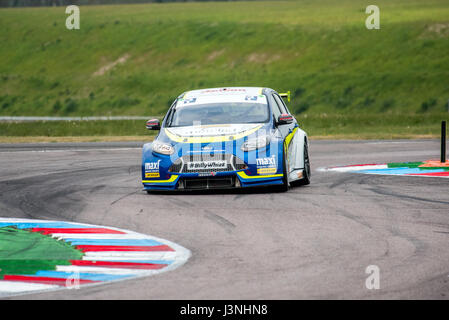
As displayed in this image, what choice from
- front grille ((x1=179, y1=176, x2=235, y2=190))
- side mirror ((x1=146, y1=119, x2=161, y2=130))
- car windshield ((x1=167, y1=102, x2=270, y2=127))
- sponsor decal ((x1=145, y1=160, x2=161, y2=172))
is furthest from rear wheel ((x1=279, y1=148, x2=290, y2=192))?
side mirror ((x1=146, y1=119, x2=161, y2=130))

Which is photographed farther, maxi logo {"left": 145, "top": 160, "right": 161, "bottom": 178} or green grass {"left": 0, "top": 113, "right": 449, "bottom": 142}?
green grass {"left": 0, "top": 113, "right": 449, "bottom": 142}

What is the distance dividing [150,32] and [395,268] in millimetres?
86416

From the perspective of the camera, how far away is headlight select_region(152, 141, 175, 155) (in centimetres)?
1254

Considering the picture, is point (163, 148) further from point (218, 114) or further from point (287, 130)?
point (287, 130)

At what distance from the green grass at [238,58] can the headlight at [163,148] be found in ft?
133

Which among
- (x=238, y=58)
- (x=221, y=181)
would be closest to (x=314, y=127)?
(x=221, y=181)

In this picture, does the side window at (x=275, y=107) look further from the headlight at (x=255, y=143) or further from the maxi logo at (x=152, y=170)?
the maxi logo at (x=152, y=170)

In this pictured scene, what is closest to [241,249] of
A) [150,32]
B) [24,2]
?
[150,32]

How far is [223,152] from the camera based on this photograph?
12297 millimetres

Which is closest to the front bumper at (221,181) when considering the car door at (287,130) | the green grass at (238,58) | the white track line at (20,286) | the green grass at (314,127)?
the car door at (287,130)

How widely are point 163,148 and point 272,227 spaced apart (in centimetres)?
343

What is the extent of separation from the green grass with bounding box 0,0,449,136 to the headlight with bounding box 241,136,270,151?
133 ft

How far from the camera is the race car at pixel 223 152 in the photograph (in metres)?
12.3

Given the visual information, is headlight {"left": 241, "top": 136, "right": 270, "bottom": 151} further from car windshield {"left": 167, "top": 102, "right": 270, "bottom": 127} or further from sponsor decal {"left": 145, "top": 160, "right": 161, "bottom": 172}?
sponsor decal {"left": 145, "top": 160, "right": 161, "bottom": 172}
